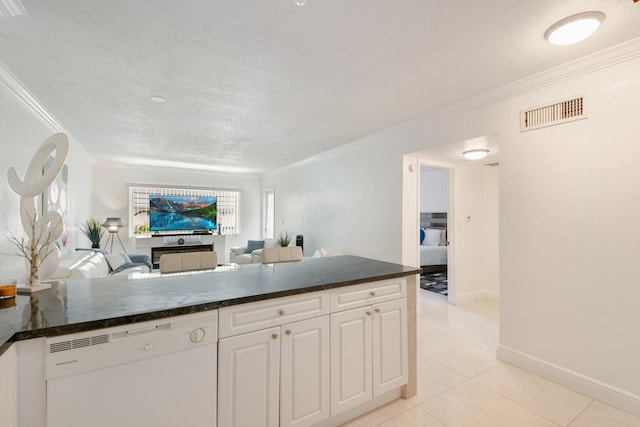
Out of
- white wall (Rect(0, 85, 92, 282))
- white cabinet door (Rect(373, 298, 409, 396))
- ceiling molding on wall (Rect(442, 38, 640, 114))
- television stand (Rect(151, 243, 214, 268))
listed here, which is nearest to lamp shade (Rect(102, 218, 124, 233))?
television stand (Rect(151, 243, 214, 268))

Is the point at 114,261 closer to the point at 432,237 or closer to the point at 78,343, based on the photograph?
the point at 78,343

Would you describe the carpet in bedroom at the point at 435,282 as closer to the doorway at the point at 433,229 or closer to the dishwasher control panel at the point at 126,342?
the doorway at the point at 433,229

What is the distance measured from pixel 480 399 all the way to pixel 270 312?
1727mm

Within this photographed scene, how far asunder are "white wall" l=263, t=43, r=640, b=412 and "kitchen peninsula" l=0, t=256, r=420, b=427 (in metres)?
1.21

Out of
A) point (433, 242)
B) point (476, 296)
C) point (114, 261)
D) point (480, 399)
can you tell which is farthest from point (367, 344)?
point (433, 242)

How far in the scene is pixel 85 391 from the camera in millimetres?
1123

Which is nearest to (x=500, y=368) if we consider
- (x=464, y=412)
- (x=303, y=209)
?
(x=464, y=412)

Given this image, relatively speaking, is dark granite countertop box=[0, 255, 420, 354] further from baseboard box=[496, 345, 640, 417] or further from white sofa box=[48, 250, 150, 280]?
baseboard box=[496, 345, 640, 417]

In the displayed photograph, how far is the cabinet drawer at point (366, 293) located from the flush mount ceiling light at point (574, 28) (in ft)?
6.00

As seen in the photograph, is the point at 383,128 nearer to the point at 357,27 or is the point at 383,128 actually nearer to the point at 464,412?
the point at 357,27

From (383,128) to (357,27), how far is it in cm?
217

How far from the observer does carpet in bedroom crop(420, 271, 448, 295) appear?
5.03 metres

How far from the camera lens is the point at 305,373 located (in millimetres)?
1616

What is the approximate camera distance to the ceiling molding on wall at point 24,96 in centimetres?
232
